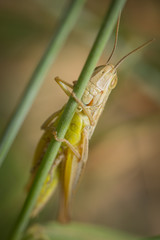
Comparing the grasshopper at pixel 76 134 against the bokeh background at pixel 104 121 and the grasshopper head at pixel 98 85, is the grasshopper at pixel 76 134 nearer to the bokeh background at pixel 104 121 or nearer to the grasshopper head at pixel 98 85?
the grasshopper head at pixel 98 85

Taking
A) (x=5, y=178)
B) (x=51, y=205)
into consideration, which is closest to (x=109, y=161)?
(x=51, y=205)

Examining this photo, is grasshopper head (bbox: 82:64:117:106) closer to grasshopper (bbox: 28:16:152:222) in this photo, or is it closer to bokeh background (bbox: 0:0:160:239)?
grasshopper (bbox: 28:16:152:222)

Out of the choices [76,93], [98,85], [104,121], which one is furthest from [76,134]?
[104,121]

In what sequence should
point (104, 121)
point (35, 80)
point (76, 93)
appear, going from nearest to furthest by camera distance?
1. point (76, 93)
2. point (35, 80)
3. point (104, 121)

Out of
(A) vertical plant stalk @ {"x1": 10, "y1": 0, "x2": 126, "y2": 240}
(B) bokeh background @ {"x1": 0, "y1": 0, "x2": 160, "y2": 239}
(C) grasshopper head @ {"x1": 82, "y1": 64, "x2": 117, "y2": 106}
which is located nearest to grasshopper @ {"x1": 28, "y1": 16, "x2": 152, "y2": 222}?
(C) grasshopper head @ {"x1": 82, "y1": 64, "x2": 117, "y2": 106}

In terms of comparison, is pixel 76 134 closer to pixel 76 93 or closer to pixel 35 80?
pixel 35 80

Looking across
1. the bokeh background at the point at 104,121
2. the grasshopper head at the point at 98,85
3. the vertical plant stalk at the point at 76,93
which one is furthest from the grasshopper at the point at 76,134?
the bokeh background at the point at 104,121
